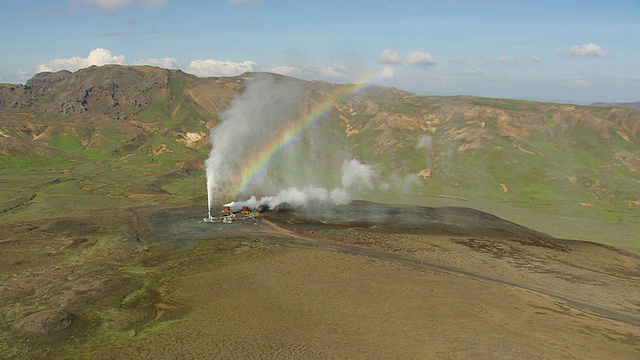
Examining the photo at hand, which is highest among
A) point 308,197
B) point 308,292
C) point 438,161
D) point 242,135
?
point 242,135

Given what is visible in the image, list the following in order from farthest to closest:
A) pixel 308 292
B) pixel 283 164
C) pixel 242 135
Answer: pixel 242 135, pixel 283 164, pixel 308 292

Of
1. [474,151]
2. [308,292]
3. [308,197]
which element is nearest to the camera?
[308,292]

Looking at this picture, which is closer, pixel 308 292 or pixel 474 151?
pixel 308 292

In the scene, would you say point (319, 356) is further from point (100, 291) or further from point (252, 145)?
point (252, 145)

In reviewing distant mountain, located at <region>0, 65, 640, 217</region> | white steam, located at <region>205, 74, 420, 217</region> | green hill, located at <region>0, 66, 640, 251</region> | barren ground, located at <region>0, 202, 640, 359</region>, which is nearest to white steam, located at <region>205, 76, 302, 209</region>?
white steam, located at <region>205, 74, 420, 217</region>

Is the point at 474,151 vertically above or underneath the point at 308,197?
above

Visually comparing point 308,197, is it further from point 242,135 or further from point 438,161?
point 438,161

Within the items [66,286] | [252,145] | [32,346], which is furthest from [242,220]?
[252,145]

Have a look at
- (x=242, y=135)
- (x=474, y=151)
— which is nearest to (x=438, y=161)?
(x=474, y=151)
